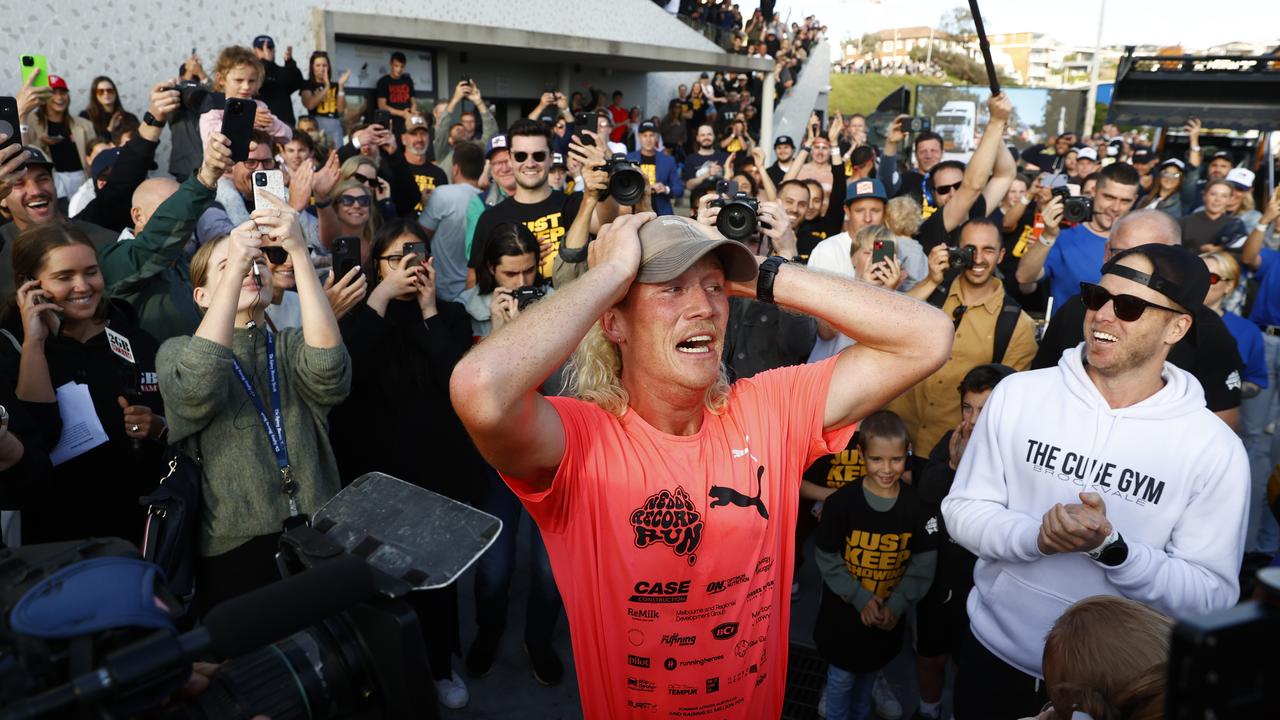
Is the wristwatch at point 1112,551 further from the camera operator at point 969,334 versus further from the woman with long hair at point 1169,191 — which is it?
the woman with long hair at point 1169,191

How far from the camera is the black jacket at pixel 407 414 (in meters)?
3.62

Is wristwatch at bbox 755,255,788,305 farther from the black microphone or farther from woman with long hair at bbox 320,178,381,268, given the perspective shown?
woman with long hair at bbox 320,178,381,268

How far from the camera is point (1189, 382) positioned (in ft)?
8.10

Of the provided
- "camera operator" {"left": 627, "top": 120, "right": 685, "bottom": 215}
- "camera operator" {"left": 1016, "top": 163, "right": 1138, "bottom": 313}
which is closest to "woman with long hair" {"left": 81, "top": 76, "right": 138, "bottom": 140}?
"camera operator" {"left": 627, "top": 120, "right": 685, "bottom": 215}

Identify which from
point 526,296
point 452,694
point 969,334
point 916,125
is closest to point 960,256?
point 969,334

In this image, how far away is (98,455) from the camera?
3.11 m

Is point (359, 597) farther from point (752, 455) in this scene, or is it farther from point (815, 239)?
point (815, 239)

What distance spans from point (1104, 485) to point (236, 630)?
228 centimetres

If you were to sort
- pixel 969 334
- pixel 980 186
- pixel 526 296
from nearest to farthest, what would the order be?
pixel 526 296 → pixel 969 334 → pixel 980 186

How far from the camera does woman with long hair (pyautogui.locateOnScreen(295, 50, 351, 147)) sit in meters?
9.74

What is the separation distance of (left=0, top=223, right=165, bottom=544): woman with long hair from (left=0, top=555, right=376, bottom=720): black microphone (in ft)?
7.81

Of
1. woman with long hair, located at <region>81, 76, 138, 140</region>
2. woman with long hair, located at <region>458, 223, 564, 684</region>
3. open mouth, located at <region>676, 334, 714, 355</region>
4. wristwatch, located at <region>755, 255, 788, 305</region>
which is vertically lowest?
woman with long hair, located at <region>458, 223, 564, 684</region>

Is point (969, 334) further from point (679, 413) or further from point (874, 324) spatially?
point (679, 413)

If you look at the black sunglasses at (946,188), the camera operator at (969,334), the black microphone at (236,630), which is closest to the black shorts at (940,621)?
the camera operator at (969,334)
